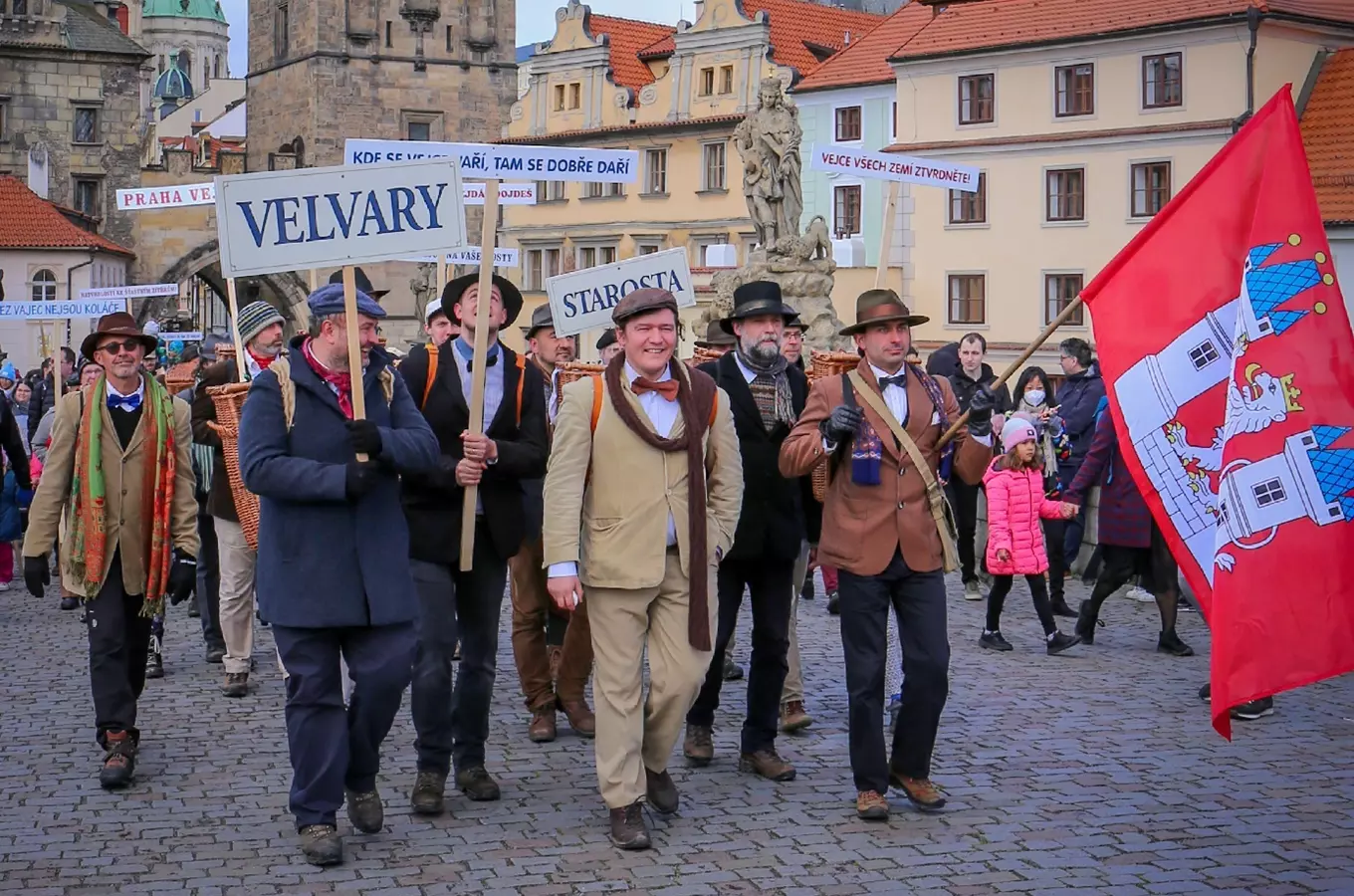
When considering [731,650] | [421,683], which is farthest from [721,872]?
[731,650]

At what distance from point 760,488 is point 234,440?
10.3 feet

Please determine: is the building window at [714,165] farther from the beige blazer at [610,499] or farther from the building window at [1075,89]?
the beige blazer at [610,499]

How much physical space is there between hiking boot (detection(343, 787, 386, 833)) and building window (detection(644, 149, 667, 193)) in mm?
49420

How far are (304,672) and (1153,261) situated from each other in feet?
11.2

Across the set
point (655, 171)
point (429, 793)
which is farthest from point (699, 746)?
point (655, 171)

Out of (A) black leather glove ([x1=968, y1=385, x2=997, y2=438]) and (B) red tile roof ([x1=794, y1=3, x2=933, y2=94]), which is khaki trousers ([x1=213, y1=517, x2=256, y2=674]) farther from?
(B) red tile roof ([x1=794, y1=3, x2=933, y2=94])

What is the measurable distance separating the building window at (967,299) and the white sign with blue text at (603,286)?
36.4m

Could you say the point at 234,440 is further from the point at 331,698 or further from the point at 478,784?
the point at 331,698

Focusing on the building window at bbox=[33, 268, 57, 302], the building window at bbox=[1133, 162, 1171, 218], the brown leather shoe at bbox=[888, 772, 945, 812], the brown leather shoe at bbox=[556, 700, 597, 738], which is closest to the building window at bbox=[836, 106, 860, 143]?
the building window at bbox=[1133, 162, 1171, 218]

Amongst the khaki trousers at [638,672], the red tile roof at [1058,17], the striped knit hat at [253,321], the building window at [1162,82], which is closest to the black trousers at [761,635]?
the khaki trousers at [638,672]

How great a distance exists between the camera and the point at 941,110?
4728 centimetres

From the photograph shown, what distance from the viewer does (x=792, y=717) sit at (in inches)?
375

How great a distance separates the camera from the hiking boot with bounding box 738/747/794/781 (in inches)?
331

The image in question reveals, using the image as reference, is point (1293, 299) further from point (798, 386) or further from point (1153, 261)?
point (798, 386)
